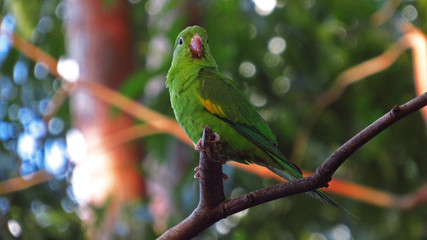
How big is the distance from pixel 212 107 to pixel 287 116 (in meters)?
3.81

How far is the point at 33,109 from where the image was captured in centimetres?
687

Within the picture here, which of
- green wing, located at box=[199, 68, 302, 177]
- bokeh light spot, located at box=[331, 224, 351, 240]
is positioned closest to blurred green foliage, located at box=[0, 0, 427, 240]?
bokeh light spot, located at box=[331, 224, 351, 240]

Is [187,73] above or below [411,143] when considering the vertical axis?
below

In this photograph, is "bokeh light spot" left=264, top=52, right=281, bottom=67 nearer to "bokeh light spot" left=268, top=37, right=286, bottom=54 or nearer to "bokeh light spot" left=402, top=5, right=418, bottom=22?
"bokeh light spot" left=268, top=37, right=286, bottom=54

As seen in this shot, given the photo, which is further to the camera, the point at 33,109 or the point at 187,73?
the point at 33,109

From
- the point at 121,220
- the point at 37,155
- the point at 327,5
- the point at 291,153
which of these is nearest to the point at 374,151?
the point at 291,153

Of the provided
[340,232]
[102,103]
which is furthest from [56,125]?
[340,232]

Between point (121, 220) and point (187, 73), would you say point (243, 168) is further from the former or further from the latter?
point (187, 73)

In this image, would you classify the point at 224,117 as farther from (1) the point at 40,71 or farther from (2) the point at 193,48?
(1) the point at 40,71

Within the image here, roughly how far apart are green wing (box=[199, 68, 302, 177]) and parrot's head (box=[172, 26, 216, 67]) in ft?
Answer: 0.38

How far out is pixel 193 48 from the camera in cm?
232

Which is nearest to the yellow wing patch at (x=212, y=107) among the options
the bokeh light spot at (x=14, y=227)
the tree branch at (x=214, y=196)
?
the tree branch at (x=214, y=196)

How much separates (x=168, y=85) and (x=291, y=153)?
11.4 ft

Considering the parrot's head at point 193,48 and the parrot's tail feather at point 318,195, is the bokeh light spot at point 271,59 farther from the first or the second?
the parrot's tail feather at point 318,195
